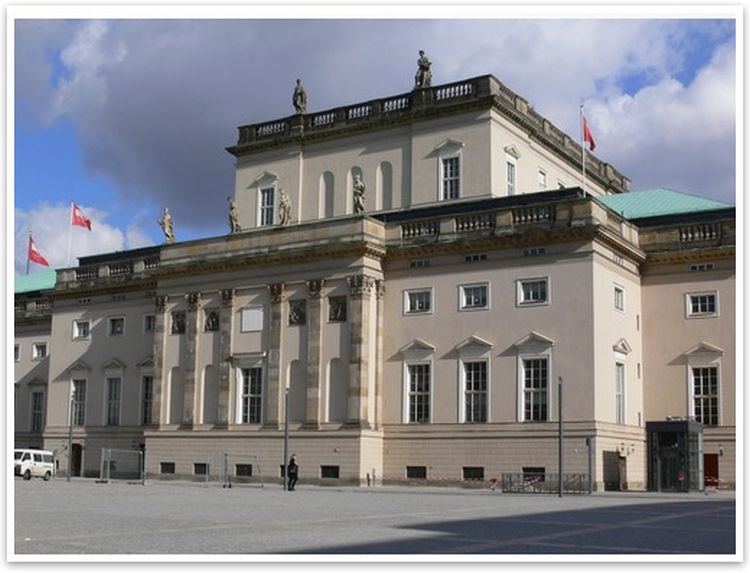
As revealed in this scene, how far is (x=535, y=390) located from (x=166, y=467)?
22110mm

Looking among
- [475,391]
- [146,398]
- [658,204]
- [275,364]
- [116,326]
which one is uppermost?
[658,204]

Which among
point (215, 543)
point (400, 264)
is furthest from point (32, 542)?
point (400, 264)

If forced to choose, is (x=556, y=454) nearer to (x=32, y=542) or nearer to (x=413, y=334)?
(x=413, y=334)

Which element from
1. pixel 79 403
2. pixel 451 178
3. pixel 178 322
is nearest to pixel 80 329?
pixel 79 403

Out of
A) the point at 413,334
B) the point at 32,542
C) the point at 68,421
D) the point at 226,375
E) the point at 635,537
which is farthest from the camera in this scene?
the point at 68,421

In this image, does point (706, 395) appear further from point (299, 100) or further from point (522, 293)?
point (299, 100)

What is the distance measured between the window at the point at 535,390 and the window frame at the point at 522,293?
263 centimetres

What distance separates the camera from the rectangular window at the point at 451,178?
2504 inches

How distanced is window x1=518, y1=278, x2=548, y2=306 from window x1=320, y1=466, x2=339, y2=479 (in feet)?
40.5

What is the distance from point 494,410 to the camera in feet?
176

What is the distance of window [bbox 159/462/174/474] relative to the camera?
204ft

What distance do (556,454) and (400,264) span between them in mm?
12920

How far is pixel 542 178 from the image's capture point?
67688 millimetres

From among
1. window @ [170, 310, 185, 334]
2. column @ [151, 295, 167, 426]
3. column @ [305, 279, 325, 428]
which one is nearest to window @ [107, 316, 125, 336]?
column @ [151, 295, 167, 426]
